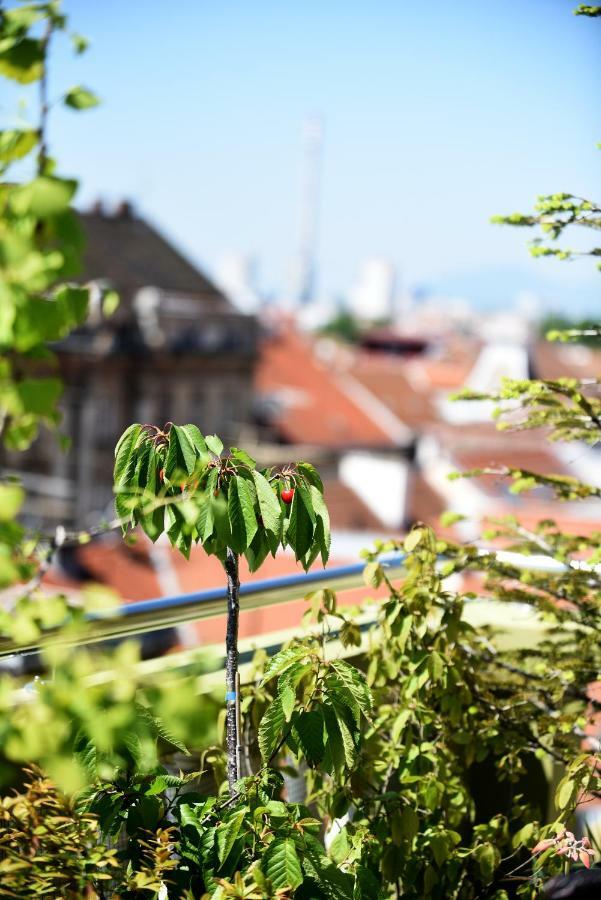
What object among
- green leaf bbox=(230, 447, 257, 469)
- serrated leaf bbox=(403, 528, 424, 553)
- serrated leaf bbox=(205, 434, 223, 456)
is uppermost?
serrated leaf bbox=(205, 434, 223, 456)

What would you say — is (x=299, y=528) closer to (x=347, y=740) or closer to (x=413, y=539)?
(x=347, y=740)

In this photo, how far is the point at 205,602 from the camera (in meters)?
3.45

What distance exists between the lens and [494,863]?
8.52 ft

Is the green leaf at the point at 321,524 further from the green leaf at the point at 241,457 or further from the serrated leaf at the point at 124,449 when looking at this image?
the serrated leaf at the point at 124,449

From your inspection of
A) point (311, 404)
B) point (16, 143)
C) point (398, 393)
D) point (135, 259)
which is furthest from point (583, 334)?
point (398, 393)

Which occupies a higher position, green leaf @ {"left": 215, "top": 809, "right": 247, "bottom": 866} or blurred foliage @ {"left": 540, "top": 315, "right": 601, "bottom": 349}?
blurred foliage @ {"left": 540, "top": 315, "right": 601, "bottom": 349}

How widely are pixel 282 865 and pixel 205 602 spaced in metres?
1.55

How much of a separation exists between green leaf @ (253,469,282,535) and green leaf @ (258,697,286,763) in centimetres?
36

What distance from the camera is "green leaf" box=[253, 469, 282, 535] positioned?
2.04m

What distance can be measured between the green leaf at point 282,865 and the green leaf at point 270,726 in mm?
202

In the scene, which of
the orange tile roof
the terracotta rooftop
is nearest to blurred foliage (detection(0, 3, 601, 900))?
the orange tile roof

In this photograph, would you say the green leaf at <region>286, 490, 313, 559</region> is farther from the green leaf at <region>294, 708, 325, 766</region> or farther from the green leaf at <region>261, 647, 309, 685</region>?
the green leaf at <region>294, 708, 325, 766</region>

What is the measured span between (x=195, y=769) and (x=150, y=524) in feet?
3.57

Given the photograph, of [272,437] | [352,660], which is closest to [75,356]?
[272,437]
